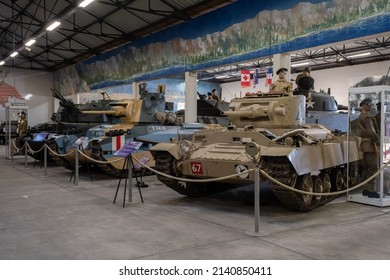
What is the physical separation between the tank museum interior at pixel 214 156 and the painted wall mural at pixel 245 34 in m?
0.04

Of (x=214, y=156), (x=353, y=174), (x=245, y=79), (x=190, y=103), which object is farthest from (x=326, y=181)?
(x=245, y=79)

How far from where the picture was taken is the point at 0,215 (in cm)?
734

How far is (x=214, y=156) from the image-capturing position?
7.54 m

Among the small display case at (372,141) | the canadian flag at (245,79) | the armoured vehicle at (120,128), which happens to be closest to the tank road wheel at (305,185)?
the small display case at (372,141)

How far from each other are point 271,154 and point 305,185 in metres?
1.11

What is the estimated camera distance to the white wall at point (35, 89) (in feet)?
108

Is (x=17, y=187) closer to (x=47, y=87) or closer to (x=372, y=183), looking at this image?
(x=372, y=183)

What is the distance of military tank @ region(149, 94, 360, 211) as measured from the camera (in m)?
6.86

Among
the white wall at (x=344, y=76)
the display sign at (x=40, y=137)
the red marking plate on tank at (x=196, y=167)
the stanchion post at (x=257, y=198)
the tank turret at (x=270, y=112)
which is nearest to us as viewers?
the stanchion post at (x=257, y=198)

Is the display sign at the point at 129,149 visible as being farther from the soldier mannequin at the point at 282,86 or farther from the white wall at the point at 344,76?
the white wall at the point at 344,76

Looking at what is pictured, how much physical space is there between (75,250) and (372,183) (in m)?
5.86

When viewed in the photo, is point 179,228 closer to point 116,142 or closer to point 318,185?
point 318,185

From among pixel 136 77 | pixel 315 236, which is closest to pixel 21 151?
pixel 136 77

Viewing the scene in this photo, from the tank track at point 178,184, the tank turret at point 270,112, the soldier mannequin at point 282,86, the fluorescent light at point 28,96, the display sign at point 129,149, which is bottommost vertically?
the tank track at point 178,184
